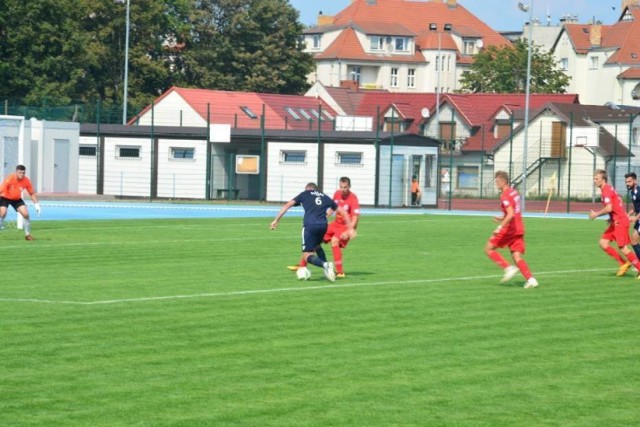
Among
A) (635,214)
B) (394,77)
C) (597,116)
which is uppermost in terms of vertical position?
(394,77)

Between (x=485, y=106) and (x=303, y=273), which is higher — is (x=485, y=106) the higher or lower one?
the higher one

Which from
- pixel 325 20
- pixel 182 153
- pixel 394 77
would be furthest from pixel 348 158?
pixel 325 20

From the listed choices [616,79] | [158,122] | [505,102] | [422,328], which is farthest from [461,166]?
[422,328]

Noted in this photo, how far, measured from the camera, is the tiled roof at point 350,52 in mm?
142500

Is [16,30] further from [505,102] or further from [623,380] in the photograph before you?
[623,380]

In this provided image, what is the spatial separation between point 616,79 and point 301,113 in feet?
165

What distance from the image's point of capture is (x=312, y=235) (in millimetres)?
21781

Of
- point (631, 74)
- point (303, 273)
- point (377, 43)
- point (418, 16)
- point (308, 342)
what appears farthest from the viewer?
point (418, 16)

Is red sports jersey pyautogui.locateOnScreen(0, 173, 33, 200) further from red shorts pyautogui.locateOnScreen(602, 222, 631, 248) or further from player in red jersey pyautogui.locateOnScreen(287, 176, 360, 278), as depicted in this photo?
red shorts pyautogui.locateOnScreen(602, 222, 631, 248)

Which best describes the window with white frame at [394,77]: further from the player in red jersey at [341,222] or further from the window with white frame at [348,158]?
the player in red jersey at [341,222]

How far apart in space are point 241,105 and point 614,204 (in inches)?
2109

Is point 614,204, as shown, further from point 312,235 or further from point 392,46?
point 392,46

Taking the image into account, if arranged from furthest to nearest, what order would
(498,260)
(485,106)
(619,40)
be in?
(619,40), (485,106), (498,260)

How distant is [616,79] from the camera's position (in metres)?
122
